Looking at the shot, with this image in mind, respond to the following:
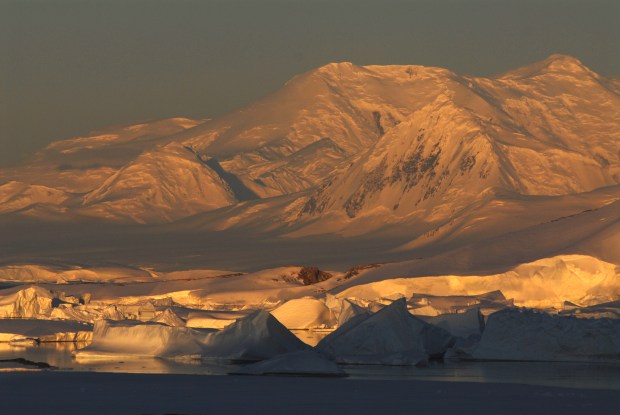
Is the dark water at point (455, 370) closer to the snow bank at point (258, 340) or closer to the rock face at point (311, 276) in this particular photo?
the snow bank at point (258, 340)

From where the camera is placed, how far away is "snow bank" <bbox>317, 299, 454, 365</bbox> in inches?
1984

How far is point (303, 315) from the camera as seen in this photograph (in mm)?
71750

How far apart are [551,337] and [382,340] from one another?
522 centimetres

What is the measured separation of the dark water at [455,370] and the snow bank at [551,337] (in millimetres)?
989

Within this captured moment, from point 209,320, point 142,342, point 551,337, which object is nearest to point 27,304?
point 209,320

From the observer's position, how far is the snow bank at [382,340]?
50.4 m

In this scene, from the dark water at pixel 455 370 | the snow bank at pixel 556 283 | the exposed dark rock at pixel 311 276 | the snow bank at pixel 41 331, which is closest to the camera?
the dark water at pixel 455 370

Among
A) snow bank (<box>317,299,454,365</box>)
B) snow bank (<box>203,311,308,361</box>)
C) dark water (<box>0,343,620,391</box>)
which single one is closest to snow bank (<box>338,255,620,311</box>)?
snow bank (<box>317,299,454,365</box>)

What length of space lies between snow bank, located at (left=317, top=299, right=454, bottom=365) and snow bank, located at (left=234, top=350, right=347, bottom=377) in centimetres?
471

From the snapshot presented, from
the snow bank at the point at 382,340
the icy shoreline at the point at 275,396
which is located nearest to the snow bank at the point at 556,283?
the snow bank at the point at 382,340

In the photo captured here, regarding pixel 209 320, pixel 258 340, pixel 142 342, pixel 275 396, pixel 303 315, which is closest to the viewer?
pixel 275 396

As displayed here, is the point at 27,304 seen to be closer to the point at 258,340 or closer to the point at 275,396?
the point at 258,340

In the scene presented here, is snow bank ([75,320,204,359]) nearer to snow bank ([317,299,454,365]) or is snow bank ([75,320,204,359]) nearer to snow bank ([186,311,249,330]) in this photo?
snow bank ([317,299,454,365])

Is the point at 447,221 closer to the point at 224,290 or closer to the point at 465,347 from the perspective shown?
the point at 224,290
